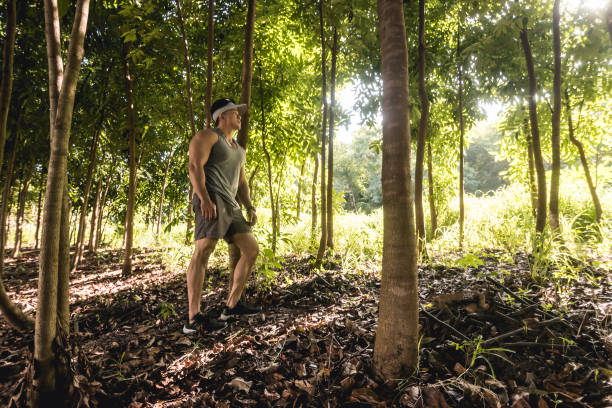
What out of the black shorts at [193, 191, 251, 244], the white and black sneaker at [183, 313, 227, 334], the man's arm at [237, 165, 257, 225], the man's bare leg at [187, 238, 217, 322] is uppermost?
the man's arm at [237, 165, 257, 225]

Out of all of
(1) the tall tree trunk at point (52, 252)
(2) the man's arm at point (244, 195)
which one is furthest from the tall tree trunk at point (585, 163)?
(1) the tall tree trunk at point (52, 252)

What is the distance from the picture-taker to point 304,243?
269 inches

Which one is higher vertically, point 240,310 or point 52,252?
point 52,252

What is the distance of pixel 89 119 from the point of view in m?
5.24

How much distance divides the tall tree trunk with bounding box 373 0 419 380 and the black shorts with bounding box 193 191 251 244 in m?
1.63

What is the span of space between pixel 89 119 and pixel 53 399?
17.9 feet

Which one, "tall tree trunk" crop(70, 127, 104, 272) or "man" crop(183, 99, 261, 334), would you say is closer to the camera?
"man" crop(183, 99, 261, 334)

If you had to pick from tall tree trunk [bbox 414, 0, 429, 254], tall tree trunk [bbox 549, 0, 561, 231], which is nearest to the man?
tall tree trunk [bbox 414, 0, 429, 254]

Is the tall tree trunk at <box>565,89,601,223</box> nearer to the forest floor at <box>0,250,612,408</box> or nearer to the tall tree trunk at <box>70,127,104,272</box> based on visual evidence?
the forest floor at <box>0,250,612,408</box>

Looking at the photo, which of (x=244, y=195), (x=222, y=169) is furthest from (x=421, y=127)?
(x=222, y=169)

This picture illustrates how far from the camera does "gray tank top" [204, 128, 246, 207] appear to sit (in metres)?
2.66

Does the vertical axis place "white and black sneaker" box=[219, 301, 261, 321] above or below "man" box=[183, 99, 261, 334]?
below

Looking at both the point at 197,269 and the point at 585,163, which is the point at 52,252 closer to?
the point at 197,269

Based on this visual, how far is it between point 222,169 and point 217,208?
0.42 m
